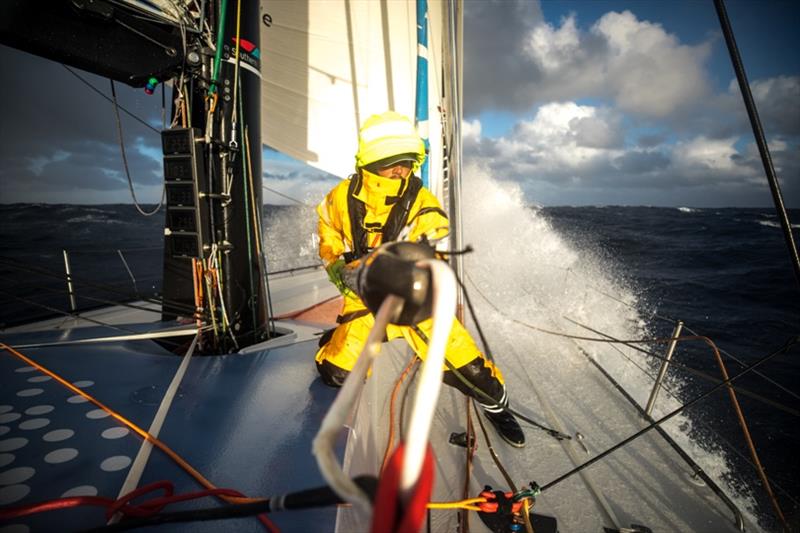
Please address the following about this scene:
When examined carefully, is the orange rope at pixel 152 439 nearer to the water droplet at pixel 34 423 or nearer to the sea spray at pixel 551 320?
the water droplet at pixel 34 423

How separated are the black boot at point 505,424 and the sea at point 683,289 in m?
1.09

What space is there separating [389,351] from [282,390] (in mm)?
1391

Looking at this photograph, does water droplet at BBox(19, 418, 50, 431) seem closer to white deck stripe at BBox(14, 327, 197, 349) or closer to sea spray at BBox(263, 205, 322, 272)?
white deck stripe at BBox(14, 327, 197, 349)

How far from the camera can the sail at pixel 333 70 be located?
5344mm

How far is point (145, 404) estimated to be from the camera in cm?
209

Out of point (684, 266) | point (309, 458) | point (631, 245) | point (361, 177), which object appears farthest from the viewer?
point (631, 245)

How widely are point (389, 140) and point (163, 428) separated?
6.73 ft

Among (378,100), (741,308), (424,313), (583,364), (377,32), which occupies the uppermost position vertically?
(377,32)

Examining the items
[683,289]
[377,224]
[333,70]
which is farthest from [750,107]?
[683,289]

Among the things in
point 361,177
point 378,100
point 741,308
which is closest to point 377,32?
point 378,100

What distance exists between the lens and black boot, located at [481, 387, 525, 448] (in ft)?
7.68

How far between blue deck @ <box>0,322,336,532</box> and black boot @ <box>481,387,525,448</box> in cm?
115

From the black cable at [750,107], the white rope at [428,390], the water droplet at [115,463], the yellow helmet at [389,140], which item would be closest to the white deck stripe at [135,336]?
the water droplet at [115,463]

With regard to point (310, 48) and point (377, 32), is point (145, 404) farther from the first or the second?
point (377, 32)
